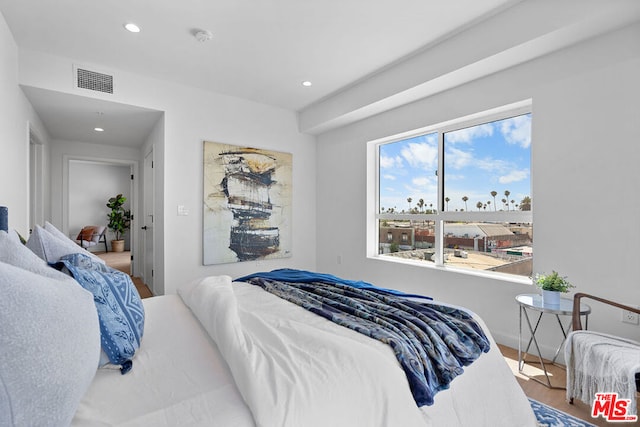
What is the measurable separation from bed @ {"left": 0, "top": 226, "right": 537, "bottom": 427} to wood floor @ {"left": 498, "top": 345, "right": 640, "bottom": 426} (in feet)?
1.97

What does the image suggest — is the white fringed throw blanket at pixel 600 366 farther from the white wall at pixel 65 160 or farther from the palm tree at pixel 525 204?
the white wall at pixel 65 160

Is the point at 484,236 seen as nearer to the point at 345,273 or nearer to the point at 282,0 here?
the point at 345,273

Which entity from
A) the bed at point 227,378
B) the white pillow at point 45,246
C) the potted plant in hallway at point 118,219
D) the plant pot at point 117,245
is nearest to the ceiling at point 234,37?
the white pillow at point 45,246

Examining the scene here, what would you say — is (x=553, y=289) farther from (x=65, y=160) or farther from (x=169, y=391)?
(x=65, y=160)

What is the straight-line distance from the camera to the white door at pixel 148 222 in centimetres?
434

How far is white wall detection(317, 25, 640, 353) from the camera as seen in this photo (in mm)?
2141

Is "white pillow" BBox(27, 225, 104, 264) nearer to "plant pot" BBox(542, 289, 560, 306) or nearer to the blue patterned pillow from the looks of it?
the blue patterned pillow

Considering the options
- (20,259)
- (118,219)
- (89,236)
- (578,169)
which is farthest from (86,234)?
(578,169)

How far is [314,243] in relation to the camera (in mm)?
4852

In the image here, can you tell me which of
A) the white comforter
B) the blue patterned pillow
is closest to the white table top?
the white comforter

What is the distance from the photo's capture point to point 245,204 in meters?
4.14

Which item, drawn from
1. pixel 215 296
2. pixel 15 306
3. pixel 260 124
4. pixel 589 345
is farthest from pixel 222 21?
pixel 589 345

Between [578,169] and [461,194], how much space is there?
103cm

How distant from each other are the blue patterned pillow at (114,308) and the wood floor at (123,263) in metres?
3.28
